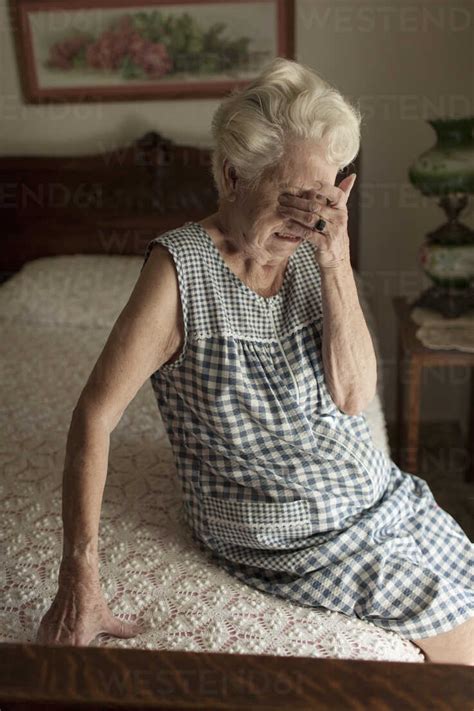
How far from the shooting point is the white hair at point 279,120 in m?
1.16

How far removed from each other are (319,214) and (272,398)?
314 mm

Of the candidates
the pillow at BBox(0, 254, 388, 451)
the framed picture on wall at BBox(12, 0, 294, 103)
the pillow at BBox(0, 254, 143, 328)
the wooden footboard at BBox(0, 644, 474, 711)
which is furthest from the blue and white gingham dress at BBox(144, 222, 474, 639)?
the framed picture on wall at BBox(12, 0, 294, 103)

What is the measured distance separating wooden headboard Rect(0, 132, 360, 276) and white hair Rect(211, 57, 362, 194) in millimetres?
1750

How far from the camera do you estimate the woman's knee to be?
3.85 ft

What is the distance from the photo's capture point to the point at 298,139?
1170mm

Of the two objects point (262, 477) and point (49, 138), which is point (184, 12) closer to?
point (49, 138)

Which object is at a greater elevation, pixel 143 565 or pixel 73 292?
pixel 143 565

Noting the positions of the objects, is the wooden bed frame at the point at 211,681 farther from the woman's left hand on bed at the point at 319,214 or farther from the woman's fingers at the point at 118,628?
the woman's left hand on bed at the point at 319,214

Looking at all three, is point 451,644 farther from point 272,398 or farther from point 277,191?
point 277,191

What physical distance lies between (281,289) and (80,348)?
1309mm

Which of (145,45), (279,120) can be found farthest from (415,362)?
(145,45)

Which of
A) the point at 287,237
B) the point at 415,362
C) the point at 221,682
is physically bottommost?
the point at 415,362

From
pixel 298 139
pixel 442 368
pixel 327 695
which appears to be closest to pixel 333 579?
pixel 327 695

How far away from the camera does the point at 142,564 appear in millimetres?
1320
